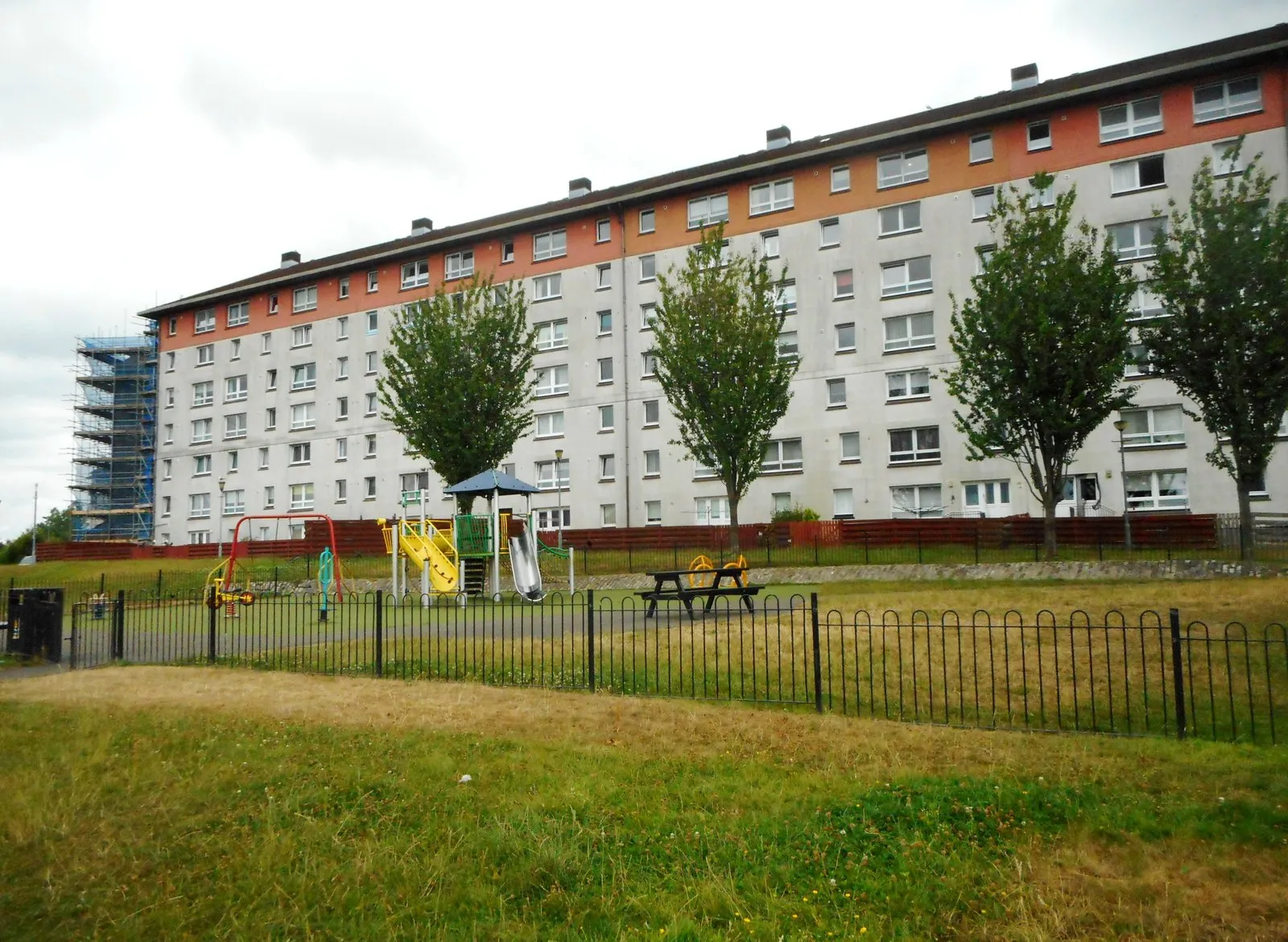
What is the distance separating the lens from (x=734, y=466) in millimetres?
32531

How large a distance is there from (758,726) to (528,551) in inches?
676

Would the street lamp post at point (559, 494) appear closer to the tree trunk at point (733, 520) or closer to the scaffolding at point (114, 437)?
the tree trunk at point (733, 520)

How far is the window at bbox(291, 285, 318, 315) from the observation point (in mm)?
56250

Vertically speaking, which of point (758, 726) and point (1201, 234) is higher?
point (1201, 234)

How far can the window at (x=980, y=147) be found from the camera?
3834cm

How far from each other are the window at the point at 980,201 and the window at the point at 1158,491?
1235 cm

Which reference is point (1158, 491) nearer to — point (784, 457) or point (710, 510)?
point (784, 457)

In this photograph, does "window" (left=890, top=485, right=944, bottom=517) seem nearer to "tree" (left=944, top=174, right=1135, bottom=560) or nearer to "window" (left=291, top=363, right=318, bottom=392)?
"tree" (left=944, top=174, right=1135, bottom=560)

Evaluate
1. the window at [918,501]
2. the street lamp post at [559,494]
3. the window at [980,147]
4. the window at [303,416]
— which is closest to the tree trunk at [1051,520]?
the window at [918,501]

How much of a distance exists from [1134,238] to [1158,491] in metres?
9.96

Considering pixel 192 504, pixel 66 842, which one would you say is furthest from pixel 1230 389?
pixel 192 504

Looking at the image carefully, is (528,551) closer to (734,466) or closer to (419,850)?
(734,466)

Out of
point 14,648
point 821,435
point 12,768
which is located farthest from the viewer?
point 821,435

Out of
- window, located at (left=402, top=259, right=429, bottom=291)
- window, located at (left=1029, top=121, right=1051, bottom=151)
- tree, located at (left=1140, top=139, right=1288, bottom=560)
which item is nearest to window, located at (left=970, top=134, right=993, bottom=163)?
window, located at (left=1029, top=121, right=1051, bottom=151)
